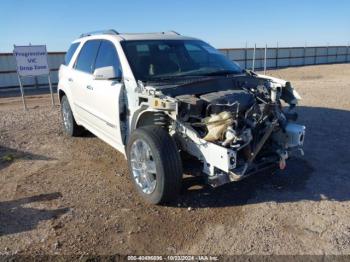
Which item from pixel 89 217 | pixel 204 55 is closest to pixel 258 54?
pixel 204 55

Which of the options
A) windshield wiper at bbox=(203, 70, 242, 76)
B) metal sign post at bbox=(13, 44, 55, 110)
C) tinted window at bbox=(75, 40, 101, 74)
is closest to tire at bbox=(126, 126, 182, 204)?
windshield wiper at bbox=(203, 70, 242, 76)

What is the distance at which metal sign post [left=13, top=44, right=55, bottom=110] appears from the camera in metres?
10.6

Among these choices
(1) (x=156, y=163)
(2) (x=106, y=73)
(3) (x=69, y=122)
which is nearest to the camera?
(1) (x=156, y=163)

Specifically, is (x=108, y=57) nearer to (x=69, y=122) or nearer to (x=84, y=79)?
(x=84, y=79)

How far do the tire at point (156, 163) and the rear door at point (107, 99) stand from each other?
Result: 0.68 metres

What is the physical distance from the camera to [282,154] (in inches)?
173

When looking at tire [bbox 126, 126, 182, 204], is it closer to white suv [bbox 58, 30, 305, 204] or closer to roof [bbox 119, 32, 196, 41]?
white suv [bbox 58, 30, 305, 204]

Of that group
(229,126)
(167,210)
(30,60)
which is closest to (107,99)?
(167,210)

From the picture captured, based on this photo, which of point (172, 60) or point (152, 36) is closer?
point (172, 60)

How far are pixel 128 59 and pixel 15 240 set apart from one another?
2.62 m

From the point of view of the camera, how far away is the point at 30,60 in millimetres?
10867

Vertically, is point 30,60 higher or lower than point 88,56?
lower

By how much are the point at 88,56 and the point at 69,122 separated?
1810 millimetres

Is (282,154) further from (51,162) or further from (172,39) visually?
(51,162)
